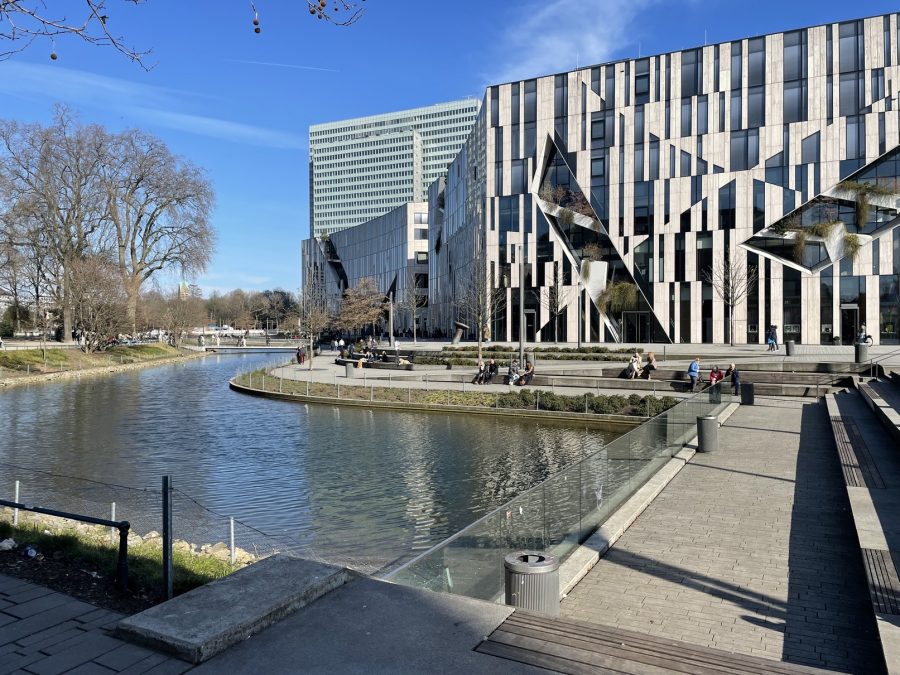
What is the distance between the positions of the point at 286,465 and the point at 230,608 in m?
13.1

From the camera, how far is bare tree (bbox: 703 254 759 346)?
46.9m

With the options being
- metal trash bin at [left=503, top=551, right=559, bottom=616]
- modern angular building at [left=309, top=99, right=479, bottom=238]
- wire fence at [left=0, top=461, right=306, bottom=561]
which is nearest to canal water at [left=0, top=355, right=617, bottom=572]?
wire fence at [left=0, top=461, right=306, bottom=561]

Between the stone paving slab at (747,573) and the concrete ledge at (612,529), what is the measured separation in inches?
4.2

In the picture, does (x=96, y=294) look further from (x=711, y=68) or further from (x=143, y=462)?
(x=711, y=68)

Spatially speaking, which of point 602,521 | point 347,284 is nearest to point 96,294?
point 602,521

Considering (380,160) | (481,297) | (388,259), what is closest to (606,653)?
(481,297)

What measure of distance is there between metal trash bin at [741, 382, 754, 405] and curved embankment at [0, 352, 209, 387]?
37.5m

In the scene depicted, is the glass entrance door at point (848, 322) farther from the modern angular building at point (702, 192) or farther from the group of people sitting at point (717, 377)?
the group of people sitting at point (717, 377)

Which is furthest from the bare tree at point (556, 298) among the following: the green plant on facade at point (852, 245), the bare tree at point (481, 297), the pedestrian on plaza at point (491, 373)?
the pedestrian on plaza at point (491, 373)

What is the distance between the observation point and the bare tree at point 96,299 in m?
51.6

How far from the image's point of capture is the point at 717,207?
48969mm

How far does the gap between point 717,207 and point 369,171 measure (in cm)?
14979

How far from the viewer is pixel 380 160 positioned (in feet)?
610

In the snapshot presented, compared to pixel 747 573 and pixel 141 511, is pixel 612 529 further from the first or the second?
pixel 141 511
